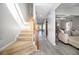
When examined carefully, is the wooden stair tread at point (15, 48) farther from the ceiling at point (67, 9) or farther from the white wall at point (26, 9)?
the ceiling at point (67, 9)

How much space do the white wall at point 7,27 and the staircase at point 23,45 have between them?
0.12 meters

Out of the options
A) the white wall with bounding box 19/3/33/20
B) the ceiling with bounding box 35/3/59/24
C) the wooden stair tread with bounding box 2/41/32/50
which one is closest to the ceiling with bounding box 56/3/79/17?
the ceiling with bounding box 35/3/59/24

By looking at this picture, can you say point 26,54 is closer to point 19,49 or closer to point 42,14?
point 19,49

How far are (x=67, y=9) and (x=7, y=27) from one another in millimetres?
1333

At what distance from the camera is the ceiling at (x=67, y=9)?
2.40 m

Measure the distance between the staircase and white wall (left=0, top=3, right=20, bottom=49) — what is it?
0.38 feet

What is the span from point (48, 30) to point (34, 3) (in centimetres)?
68

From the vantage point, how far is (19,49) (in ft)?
7.97

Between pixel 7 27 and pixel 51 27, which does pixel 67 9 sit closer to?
pixel 51 27

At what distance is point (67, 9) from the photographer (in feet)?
8.04

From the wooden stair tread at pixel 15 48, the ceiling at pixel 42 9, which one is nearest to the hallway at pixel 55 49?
the wooden stair tread at pixel 15 48

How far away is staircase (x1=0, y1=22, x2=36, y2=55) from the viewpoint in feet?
7.86

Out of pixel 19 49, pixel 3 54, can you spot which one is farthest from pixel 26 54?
pixel 3 54

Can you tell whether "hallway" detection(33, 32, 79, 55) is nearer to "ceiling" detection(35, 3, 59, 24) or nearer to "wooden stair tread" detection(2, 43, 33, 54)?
"wooden stair tread" detection(2, 43, 33, 54)
